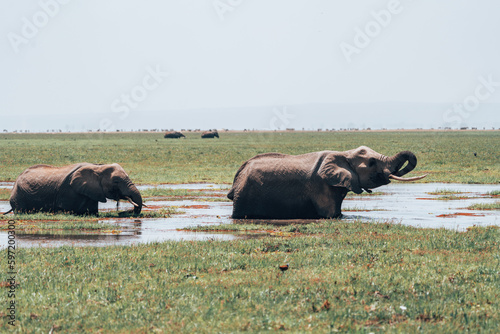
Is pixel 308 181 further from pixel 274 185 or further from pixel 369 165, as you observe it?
pixel 369 165

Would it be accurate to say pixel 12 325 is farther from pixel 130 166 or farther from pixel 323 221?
pixel 130 166

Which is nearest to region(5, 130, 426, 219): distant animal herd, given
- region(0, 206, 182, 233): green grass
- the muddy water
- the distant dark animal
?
region(0, 206, 182, 233): green grass

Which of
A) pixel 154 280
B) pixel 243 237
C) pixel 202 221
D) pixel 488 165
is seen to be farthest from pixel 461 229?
pixel 488 165

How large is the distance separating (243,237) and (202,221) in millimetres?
3913

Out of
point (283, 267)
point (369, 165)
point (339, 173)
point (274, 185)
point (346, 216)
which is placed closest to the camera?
point (283, 267)

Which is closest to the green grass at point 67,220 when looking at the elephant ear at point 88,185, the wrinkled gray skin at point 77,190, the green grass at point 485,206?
the wrinkled gray skin at point 77,190

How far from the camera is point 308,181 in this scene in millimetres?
23344

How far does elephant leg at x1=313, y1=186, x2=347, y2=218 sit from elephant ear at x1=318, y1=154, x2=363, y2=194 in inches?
13.5

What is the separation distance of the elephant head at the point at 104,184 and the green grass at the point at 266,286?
8002mm

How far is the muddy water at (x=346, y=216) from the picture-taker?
18.5 m

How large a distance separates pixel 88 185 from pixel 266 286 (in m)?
13.5

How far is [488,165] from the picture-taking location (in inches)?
2101

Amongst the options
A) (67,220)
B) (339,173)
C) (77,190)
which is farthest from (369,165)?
(67,220)

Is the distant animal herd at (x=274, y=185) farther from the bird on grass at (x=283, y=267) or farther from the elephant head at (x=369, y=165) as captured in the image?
the bird on grass at (x=283, y=267)
